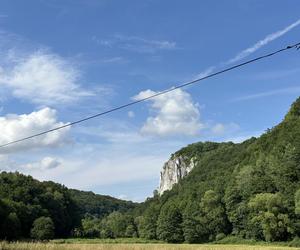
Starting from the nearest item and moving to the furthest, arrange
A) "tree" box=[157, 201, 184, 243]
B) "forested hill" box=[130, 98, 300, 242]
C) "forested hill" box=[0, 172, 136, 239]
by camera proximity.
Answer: "forested hill" box=[130, 98, 300, 242]
"forested hill" box=[0, 172, 136, 239]
"tree" box=[157, 201, 184, 243]

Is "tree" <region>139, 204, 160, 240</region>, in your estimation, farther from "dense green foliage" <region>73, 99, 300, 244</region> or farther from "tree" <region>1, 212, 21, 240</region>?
"tree" <region>1, 212, 21, 240</region>

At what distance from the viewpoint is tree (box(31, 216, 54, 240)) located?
108875 mm

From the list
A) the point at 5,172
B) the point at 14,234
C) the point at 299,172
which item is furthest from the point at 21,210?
the point at 299,172

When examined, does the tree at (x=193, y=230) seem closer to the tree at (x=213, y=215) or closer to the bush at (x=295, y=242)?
the tree at (x=213, y=215)

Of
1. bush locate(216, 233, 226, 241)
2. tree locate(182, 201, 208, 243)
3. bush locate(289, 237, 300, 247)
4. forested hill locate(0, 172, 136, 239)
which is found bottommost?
bush locate(289, 237, 300, 247)

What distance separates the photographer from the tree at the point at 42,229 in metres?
109

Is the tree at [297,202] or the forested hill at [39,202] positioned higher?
the forested hill at [39,202]

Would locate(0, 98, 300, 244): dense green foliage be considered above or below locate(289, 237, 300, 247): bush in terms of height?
above

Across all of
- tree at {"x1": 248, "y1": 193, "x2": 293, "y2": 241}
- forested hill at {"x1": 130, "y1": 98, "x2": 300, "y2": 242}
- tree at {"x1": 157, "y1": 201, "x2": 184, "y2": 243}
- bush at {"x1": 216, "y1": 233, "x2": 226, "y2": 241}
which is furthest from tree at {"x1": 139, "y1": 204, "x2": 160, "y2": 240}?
tree at {"x1": 248, "y1": 193, "x2": 293, "y2": 241}

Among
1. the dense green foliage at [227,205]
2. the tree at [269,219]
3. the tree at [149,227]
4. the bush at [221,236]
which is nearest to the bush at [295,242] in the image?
the dense green foliage at [227,205]

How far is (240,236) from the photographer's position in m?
104

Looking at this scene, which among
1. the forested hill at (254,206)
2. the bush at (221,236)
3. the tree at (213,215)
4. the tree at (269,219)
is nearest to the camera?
the tree at (269,219)

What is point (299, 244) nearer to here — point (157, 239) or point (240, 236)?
point (240, 236)

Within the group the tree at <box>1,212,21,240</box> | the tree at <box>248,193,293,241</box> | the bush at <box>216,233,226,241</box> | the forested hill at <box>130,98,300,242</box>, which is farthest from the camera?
the bush at <box>216,233,226,241</box>
